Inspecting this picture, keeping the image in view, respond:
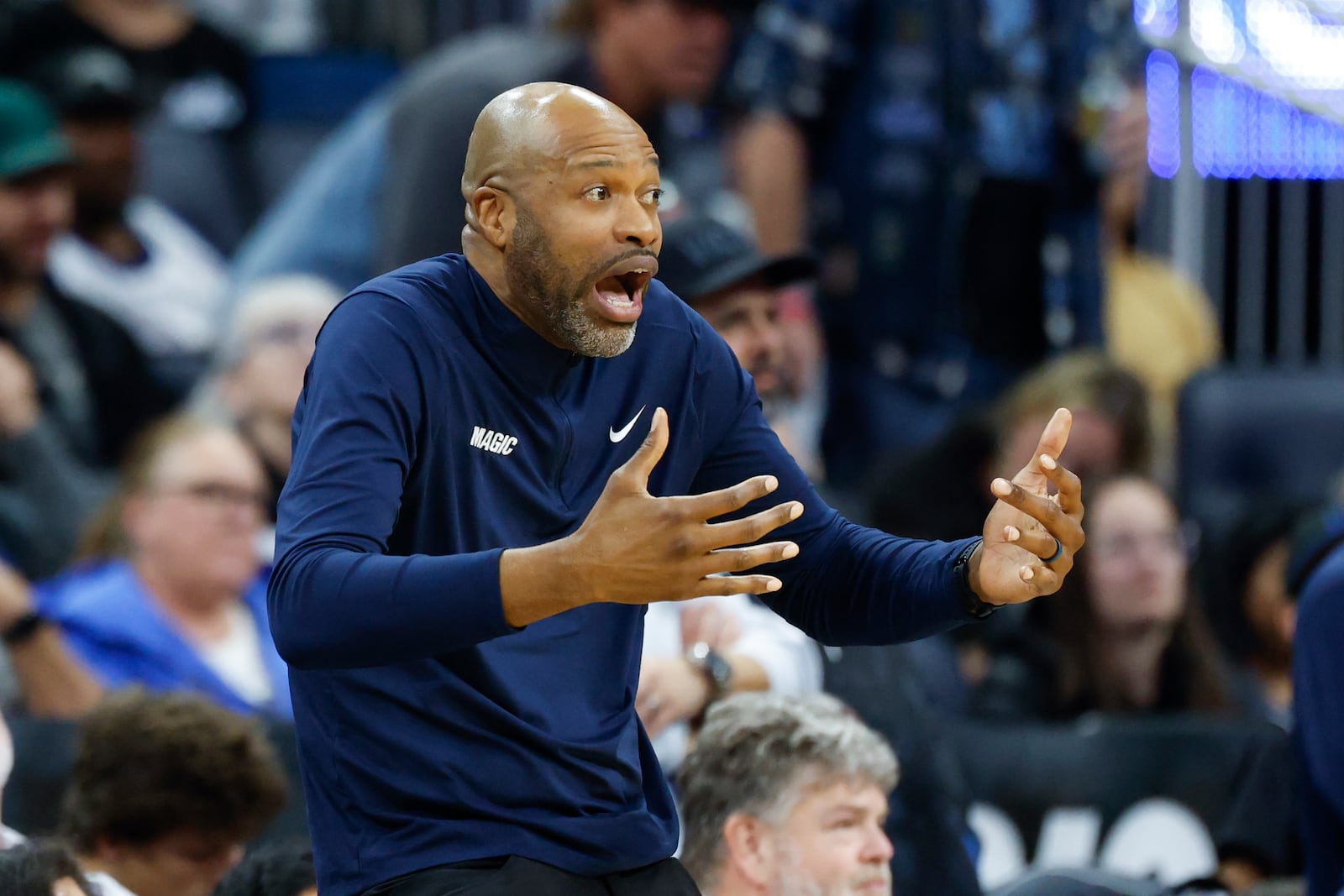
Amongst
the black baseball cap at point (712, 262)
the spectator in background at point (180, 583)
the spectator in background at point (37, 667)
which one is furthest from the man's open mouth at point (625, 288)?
the spectator in background at point (37, 667)

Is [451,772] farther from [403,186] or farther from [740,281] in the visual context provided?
[403,186]

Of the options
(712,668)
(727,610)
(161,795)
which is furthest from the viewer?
(727,610)

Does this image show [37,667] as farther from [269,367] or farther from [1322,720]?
[1322,720]

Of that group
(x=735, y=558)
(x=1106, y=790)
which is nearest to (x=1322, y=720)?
(x=1106, y=790)

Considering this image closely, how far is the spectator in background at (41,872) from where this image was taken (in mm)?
2576

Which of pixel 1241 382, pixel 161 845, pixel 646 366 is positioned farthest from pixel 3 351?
pixel 1241 382

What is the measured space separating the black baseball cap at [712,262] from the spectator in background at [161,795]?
46.9 inches

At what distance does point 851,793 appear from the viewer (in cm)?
320

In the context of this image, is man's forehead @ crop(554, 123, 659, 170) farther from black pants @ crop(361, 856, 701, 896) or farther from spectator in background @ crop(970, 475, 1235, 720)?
spectator in background @ crop(970, 475, 1235, 720)

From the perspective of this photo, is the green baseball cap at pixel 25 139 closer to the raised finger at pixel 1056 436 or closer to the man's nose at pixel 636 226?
the man's nose at pixel 636 226

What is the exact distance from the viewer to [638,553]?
75.6 inches

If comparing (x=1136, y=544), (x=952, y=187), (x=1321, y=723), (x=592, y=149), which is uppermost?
(x=592, y=149)

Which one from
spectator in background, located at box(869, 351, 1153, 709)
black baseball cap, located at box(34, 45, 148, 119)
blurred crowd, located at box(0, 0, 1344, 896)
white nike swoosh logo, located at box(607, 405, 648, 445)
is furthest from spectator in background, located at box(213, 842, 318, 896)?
black baseball cap, located at box(34, 45, 148, 119)

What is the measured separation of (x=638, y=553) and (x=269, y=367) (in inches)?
138
